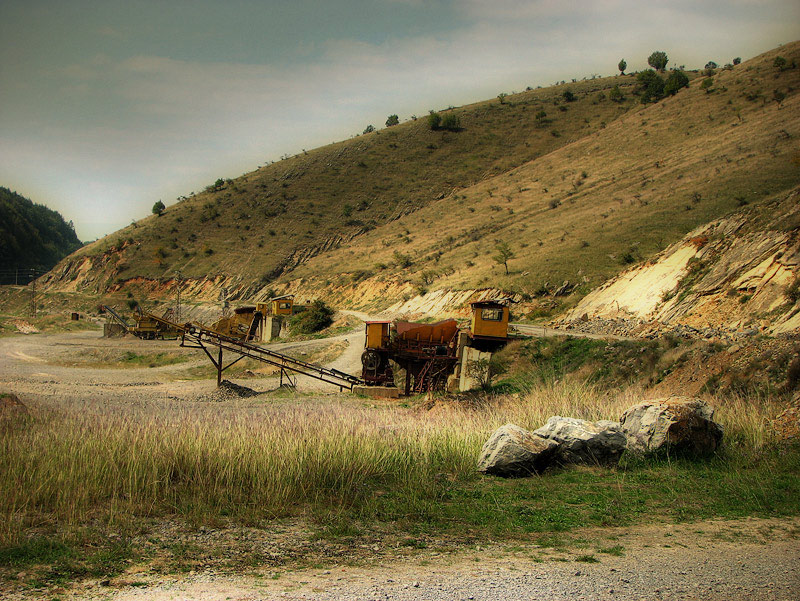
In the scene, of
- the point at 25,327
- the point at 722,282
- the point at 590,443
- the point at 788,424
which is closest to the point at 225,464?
the point at 590,443

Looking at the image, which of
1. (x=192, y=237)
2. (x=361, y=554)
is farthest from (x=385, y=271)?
(x=361, y=554)

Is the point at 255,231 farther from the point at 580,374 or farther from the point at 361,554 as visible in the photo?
the point at 361,554

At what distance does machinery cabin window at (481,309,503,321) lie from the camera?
25203 mm

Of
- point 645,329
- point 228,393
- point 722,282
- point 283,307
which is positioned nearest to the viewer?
point 722,282

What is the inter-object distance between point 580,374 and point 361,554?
15283 mm

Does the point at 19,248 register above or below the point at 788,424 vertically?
above

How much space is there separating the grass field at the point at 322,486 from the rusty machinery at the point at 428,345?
14222 millimetres

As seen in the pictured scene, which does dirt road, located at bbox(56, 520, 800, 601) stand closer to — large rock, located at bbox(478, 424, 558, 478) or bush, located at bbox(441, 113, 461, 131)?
large rock, located at bbox(478, 424, 558, 478)

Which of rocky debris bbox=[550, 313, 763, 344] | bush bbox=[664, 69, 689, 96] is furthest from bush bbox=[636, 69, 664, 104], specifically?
rocky debris bbox=[550, 313, 763, 344]

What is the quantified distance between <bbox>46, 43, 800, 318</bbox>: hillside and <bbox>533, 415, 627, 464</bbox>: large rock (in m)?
25.6

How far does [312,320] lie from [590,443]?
41.4m

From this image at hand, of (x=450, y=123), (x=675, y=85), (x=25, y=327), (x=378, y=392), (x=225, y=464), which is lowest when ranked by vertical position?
(x=378, y=392)

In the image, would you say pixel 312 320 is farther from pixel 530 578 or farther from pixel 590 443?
pixel 530 578

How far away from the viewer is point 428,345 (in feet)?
89.4
